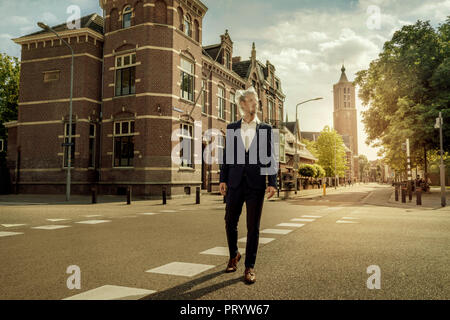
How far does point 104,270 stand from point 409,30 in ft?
92.7

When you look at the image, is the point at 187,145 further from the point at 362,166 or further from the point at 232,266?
the point at 362,166

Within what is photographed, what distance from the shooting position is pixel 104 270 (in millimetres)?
3865

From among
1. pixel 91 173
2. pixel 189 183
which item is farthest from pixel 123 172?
pixel 189 183

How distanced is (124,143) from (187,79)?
19.4 ft

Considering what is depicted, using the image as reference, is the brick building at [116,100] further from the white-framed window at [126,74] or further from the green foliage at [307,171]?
the green foliage at [307,171]

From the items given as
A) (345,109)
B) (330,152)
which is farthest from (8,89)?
(345,109)

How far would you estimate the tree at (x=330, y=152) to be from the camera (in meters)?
66.3

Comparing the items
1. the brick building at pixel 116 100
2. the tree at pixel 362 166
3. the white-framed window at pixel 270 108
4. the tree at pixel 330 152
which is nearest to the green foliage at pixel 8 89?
the brick building at pixel 116 100

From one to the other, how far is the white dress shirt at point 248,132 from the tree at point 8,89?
3660 centimetres

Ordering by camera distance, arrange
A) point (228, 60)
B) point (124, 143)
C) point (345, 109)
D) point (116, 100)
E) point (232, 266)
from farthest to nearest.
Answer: point (345, 109), point (228, 60), point (116, 100), point (124, 143), point (232, 266)

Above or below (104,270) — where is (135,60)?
above

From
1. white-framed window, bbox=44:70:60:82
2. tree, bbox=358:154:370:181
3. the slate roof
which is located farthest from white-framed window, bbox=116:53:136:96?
tree, bbox=358:154:370:181

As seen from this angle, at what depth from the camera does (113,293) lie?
3021mm
